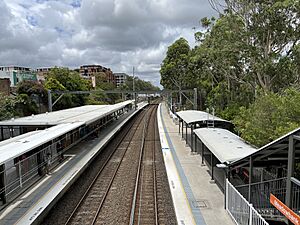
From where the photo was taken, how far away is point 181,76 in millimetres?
44469

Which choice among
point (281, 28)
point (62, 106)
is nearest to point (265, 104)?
point (281, 28)

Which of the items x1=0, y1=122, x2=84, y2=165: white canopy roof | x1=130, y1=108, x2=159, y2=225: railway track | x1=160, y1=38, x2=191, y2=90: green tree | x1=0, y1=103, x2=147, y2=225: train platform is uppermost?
x1=160, y1=38, x2=191, y2=90: green tree

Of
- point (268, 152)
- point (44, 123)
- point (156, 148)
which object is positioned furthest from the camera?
point (156, 148)

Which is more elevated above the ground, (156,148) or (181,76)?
(181,76)

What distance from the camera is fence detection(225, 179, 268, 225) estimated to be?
262 inches

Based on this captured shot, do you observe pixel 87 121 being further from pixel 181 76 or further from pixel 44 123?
pixel 181 76

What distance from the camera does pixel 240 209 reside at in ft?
25.3

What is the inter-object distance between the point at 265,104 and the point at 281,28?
22.8ft

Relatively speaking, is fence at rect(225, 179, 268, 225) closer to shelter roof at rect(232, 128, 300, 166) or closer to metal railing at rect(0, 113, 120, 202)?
shelter roof at rect(232, 128, 300, 166)

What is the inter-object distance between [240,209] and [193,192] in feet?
10.3

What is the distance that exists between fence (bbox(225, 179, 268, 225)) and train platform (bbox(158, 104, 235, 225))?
0.88 ft

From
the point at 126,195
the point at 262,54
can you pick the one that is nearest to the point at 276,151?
the point at 126,195

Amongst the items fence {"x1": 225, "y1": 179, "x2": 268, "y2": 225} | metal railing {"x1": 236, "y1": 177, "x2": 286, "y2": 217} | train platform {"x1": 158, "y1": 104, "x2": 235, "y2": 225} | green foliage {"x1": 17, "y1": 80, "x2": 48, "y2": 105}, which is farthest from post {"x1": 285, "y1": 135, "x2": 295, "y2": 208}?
green foliage {"x1": 17, "y1": 80, "x2": 48, "y2": 105}

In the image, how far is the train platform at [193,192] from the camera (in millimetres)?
8523
